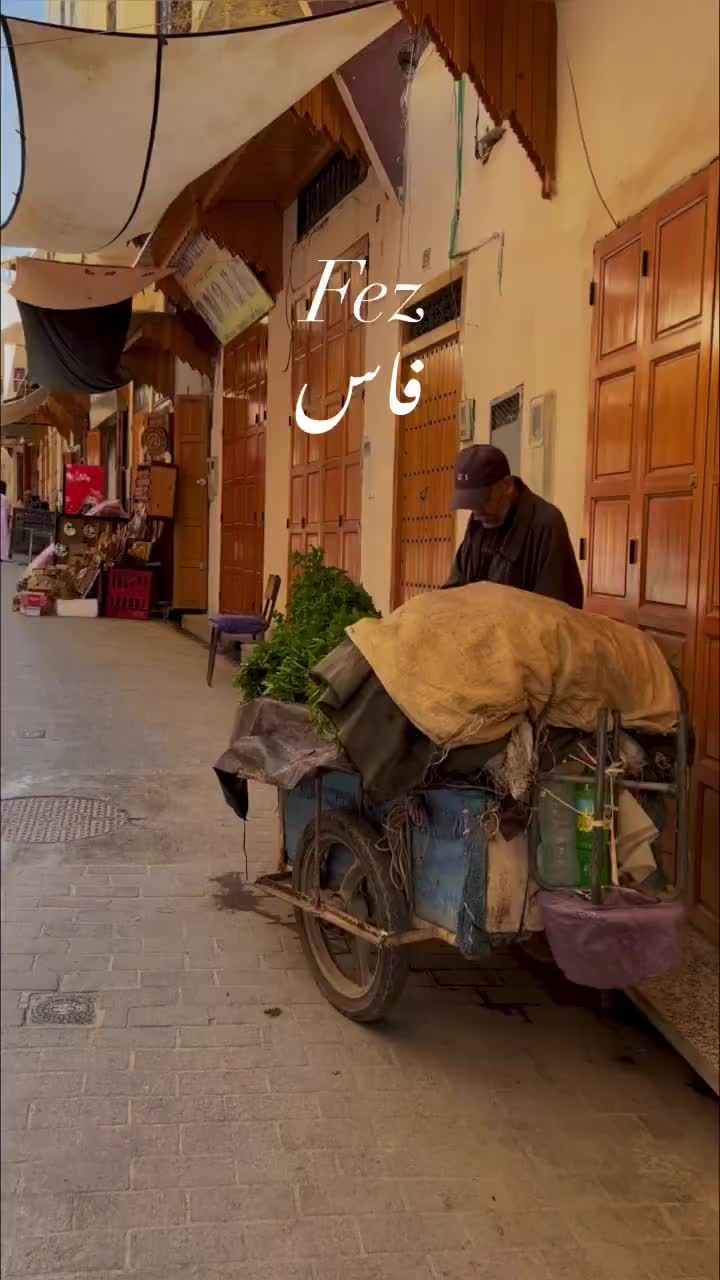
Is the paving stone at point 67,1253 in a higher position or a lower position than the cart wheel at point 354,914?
lower

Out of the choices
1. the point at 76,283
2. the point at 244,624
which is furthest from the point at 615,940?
the point at 76,283

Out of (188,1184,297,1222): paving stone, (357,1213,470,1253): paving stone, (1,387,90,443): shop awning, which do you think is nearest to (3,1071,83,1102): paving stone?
(188,1184,297,1222): paving stone

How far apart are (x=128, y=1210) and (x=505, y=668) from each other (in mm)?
938

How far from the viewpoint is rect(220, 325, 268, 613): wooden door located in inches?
97.4

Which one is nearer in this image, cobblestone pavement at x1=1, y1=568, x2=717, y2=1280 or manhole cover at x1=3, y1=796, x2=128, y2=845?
cobblestone pavement at x1=1, y1=568, x2=717, y2=1280

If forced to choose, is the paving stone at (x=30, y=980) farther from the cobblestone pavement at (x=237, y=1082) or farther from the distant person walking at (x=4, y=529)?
the distant person walking at (x=4, y=529)

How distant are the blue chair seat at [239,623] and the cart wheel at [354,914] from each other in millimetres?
493

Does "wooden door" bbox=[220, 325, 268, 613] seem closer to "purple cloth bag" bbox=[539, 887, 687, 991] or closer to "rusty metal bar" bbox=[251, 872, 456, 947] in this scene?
"rusty metal bar" bbox=[251, 872, 456, 947]

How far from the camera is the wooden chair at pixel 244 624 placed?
2.42 m

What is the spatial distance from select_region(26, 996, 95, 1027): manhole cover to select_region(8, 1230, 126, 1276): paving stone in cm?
54

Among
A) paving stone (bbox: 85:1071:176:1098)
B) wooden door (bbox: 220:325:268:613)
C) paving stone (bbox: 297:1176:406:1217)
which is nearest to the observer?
paving stone (bbox: 297:1176:406:1217)

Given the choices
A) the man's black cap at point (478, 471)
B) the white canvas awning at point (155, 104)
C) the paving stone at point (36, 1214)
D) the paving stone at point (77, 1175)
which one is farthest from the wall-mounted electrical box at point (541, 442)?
the paving stone at point (36, 1214)

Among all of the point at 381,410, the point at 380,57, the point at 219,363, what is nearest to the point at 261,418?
the point at 381,410

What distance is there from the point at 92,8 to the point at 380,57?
617 millimetres
